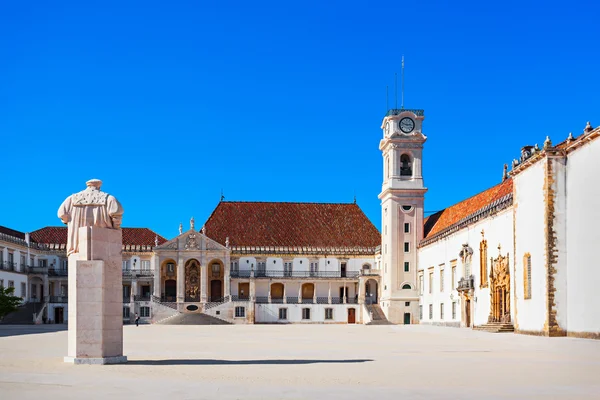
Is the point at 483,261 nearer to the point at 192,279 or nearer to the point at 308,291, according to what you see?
the point at 308,291

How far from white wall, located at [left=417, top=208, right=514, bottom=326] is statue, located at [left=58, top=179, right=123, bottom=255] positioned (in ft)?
97.8

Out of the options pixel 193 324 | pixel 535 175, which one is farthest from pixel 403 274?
pixel 535 175

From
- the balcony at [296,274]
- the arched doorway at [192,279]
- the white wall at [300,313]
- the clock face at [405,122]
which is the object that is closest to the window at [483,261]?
the clock face at [405,122]

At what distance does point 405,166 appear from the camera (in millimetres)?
67688

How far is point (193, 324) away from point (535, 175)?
3806 cm

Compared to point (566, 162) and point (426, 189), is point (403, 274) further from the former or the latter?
point (566, 162)

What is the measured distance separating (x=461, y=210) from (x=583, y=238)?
1097 inches

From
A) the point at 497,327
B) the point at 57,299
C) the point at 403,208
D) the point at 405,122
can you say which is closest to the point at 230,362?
the point at 497,327

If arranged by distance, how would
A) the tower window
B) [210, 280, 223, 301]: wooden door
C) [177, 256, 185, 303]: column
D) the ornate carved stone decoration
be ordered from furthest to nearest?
[210, 280, 223, 301]: wooden door
the ornate carved stone decoration
[177, 256, 185, 303]: column
the tower window

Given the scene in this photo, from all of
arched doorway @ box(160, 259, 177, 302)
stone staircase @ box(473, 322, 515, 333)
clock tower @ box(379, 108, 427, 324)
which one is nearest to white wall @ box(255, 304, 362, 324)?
clock tower @ box(379, 108, 427, 324)

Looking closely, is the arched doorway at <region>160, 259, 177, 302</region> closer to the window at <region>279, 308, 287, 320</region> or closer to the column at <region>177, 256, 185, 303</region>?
the column at <region>177, 256, 185, 303</region>

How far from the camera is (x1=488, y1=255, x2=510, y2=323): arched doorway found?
44344 mm

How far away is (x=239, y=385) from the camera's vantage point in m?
13.4

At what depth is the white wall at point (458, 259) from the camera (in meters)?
46.1
